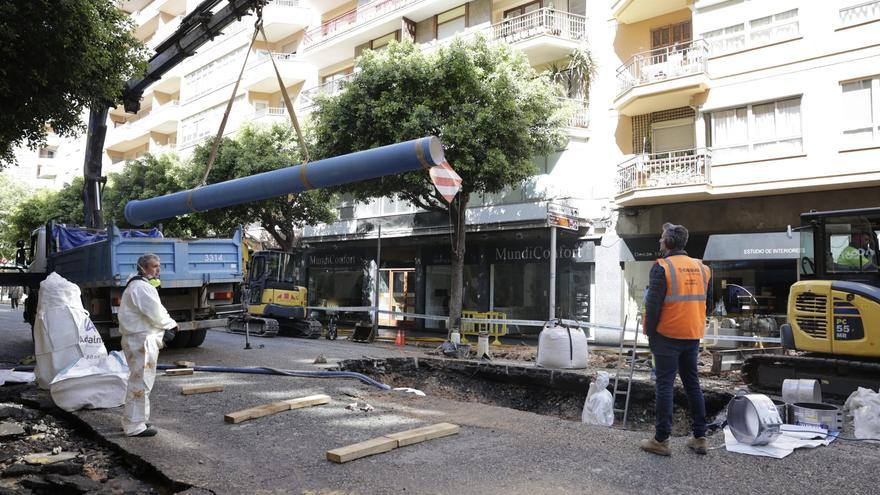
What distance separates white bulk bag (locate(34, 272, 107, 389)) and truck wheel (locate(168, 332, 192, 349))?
5245 mm

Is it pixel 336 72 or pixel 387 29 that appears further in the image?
pixel 336 72

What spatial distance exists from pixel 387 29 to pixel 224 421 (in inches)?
833

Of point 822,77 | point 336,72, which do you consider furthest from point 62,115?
point 336,72

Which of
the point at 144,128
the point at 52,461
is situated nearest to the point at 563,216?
the point at 52,461

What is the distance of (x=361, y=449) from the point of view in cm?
456

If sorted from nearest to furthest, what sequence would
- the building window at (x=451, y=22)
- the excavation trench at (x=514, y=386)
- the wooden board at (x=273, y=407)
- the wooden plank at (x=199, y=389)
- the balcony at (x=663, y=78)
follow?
the wooden board at (x=273, y=407), the wooden plank at (x=199, y=389), the excavation trench at (x=514, y=386), the balcony at (x=663, y=78), the building window at (x=451, y=22)

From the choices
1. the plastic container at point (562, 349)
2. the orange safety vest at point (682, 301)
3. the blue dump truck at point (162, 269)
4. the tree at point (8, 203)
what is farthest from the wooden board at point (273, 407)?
the tree at point (8, 203)

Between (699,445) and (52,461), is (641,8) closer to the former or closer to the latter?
(699,445)

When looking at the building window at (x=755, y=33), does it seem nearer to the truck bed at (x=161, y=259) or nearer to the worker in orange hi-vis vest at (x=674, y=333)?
the worker in orange hi-vis vest at (x=674, y=333)

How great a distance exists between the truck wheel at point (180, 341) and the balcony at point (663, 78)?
1290 centimetres

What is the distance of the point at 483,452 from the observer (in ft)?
15.6

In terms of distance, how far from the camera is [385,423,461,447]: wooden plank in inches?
193

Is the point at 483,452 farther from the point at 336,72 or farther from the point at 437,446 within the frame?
the point at 336,72

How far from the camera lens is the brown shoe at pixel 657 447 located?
4.62m
